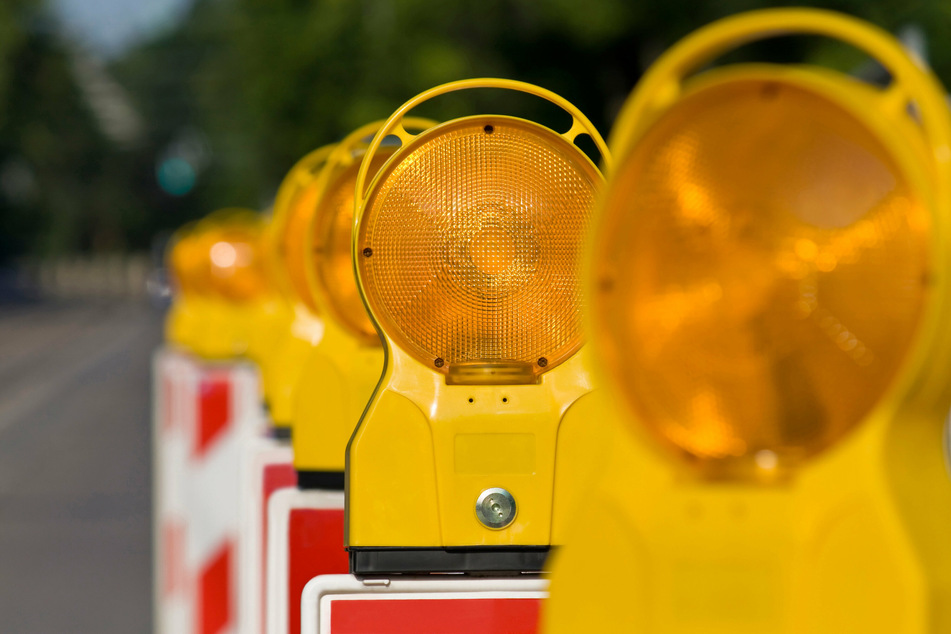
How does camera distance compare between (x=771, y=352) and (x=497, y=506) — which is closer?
(x=771, y=352)

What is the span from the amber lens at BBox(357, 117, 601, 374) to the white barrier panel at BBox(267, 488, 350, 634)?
0.40 metres

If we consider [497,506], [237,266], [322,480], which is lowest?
[497,506]

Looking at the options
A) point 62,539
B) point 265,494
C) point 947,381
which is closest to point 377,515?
point 265,494

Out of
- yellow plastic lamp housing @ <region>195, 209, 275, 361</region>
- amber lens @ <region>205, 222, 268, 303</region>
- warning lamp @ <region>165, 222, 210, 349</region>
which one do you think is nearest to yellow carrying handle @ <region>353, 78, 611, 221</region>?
yellow plastic lamp housing @ <region>195, 209, 275, 361</region>

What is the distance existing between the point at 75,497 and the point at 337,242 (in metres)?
10.4

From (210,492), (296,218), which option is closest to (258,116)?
(210,492)

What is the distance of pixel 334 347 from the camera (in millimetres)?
2912

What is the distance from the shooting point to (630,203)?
4.79 feet

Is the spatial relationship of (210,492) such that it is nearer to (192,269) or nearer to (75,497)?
(192,269)

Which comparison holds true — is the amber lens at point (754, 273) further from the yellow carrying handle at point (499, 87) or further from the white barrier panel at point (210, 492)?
the white barrier panel at point (210, 492)

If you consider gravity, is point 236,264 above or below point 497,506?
above

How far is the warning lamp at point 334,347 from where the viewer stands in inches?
111

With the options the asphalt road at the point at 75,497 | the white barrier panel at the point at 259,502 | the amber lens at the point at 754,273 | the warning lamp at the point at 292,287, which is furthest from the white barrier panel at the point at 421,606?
the asphalt road at the point at 75,497

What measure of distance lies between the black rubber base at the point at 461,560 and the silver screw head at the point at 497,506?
40mm
